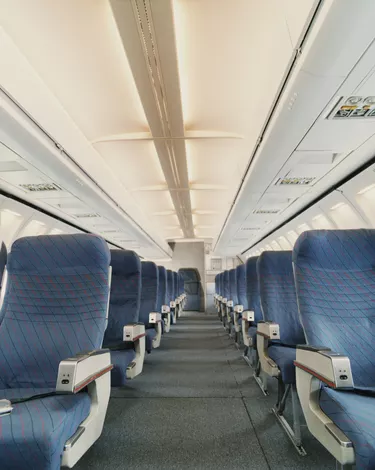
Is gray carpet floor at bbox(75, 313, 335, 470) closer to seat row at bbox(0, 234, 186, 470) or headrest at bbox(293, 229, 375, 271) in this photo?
seat row at bbox(0, 234, 186, 470)

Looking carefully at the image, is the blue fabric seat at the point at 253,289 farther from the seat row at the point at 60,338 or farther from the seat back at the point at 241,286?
the seat row at the point at 60,338

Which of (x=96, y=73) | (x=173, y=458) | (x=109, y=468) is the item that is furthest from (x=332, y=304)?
(x=96, y=73)

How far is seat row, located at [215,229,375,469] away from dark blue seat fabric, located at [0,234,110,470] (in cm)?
126

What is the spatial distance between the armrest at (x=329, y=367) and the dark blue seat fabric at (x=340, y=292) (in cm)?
16

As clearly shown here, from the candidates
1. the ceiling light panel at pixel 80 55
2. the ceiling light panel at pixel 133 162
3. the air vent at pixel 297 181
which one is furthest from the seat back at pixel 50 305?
the air vent at pixel 297 181

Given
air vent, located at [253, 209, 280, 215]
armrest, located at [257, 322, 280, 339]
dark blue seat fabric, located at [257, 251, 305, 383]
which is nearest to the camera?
armrest, located at [257, 322, 280, 339]

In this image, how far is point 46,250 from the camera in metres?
2.18

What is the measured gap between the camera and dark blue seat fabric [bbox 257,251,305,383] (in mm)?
3232

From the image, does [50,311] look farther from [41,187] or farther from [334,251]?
[41,187]

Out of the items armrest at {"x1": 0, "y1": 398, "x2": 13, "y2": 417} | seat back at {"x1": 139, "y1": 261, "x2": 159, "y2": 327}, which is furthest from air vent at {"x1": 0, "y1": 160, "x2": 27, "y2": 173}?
armrest at {"x1": 0, "y1": 398, "x2": 13, "y2": 417}

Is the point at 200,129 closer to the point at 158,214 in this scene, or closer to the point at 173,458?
the point at 173,458

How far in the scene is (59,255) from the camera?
7.12 ft

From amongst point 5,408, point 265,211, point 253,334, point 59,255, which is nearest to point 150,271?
point 253,334

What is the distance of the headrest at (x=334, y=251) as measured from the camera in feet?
6.99
